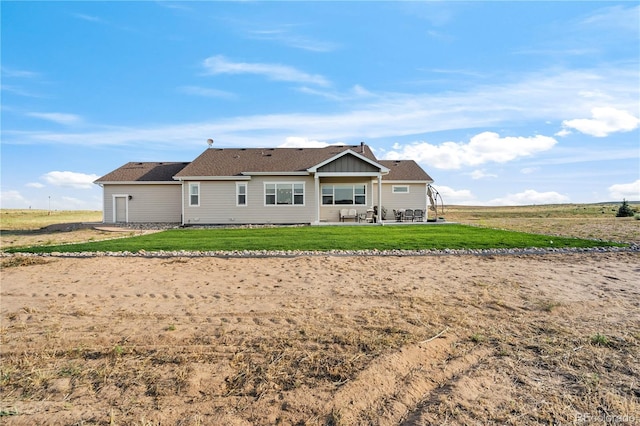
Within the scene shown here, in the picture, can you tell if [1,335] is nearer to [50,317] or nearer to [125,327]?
[50,317]

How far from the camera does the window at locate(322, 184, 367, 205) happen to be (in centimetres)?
2328

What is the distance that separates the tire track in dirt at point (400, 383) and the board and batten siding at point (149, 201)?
2287 centimetres

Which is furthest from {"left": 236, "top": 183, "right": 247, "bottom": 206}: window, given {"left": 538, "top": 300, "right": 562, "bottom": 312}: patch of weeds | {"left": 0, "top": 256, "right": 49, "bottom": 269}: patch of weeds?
{"left": 538, "top": 300, "right": 562, "bottom": 312}: patch of weeds

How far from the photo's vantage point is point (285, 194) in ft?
74.6

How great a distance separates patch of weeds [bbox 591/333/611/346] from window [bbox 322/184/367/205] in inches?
743

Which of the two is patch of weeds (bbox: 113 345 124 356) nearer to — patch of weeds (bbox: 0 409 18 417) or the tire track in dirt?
patch of weeds (bbox: 0 409 18 417)

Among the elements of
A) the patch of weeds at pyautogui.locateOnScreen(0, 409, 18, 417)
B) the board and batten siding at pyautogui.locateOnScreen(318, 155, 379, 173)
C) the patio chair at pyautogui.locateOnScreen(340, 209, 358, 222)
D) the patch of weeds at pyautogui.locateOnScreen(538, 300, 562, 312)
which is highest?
the board and batten siding at pyautogui.locateOnScreen(318, 155, 379, 173)

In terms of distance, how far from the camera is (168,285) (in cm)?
729

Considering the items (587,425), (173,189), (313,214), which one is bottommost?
(587,425)

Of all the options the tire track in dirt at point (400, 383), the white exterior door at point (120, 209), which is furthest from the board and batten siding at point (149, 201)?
the tire track in dirt at point (400, 383)

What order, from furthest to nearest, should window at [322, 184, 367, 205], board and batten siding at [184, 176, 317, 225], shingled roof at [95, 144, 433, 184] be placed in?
window at [322, 184, 367, 205], shingled roof at [95, 144, 433, 184], board and batten siding at [184, 176, 317, 225]

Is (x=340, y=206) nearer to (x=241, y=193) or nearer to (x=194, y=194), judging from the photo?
(x=241, y=193)

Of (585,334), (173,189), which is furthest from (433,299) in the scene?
(173,189)

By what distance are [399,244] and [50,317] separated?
381 inches
